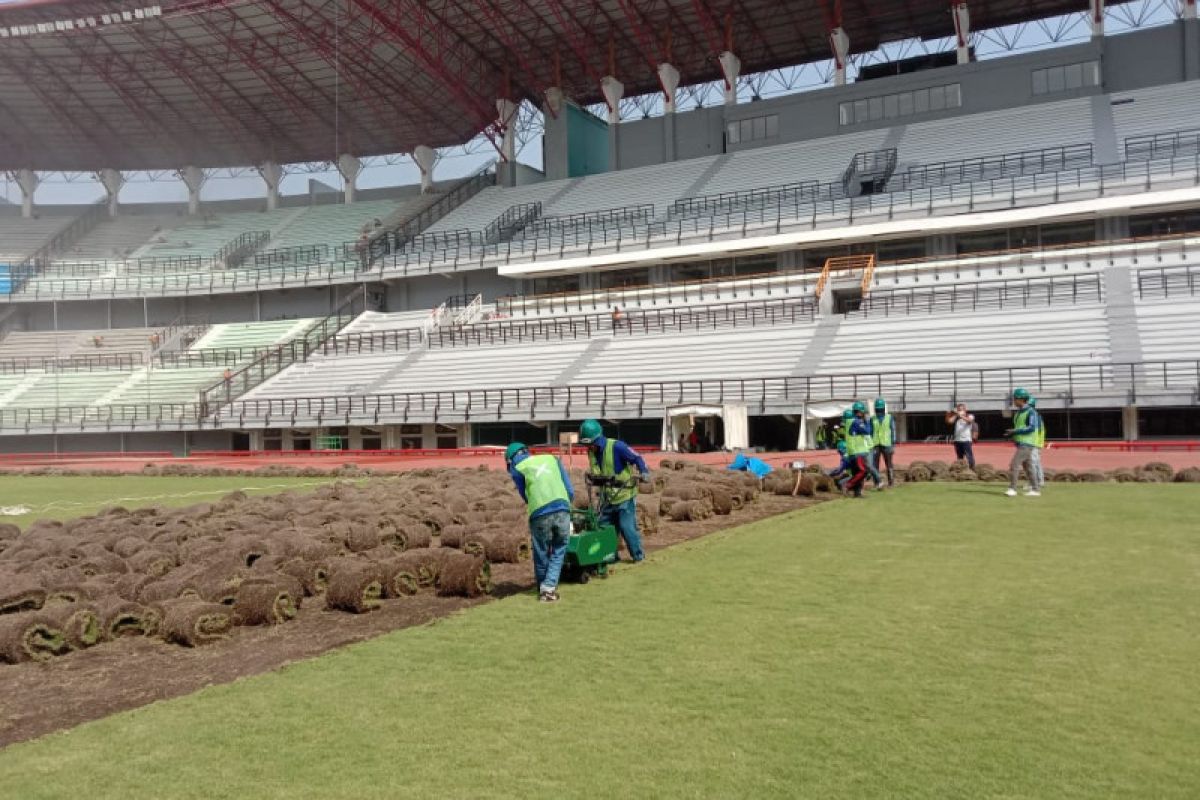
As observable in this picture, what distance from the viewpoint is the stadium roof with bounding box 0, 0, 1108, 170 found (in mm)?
53219

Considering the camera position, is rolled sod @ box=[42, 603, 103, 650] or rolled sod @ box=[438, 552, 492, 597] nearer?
rolled sod @ box=[42, 603, 103, 650]

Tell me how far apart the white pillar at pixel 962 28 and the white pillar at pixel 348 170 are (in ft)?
136

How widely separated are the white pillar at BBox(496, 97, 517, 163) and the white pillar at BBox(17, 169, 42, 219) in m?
36.3

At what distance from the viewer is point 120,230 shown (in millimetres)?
71375

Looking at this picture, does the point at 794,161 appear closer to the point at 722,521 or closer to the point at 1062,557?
the point at 722,521

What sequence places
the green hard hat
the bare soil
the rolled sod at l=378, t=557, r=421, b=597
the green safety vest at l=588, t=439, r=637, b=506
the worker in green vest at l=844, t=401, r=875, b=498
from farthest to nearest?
the worker in green vest at l=844, t=401, r=875, b=498
the green safety vest at l=588, t=439, r=637, b=506
the green hard hat
the rolled sod at l=378, t=557, r=421, b=597
the bare soil

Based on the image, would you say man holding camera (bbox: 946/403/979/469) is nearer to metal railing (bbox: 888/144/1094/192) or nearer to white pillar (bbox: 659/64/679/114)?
metal railing (bbox: 888/144/1094/192)

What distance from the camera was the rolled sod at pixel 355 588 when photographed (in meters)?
9.27

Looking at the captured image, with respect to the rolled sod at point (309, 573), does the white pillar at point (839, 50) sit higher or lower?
higher

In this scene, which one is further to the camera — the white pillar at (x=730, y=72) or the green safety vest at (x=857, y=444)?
the white pillar at (x=730, y=72)

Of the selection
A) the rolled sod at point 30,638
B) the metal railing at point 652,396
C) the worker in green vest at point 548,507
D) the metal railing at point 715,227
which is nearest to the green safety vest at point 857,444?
the worker in green vest at point 548,507

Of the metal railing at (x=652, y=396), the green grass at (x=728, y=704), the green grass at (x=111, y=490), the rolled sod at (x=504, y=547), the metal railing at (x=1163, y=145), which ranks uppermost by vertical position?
the metal railing at (x=1163, y=145)

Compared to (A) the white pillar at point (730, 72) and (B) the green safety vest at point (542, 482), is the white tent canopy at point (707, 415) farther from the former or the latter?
(A) the white pillar at point (730, 72)

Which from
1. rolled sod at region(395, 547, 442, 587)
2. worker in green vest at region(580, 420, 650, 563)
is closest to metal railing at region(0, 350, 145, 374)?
rolled sod at region(395, 547, 442, 587)
